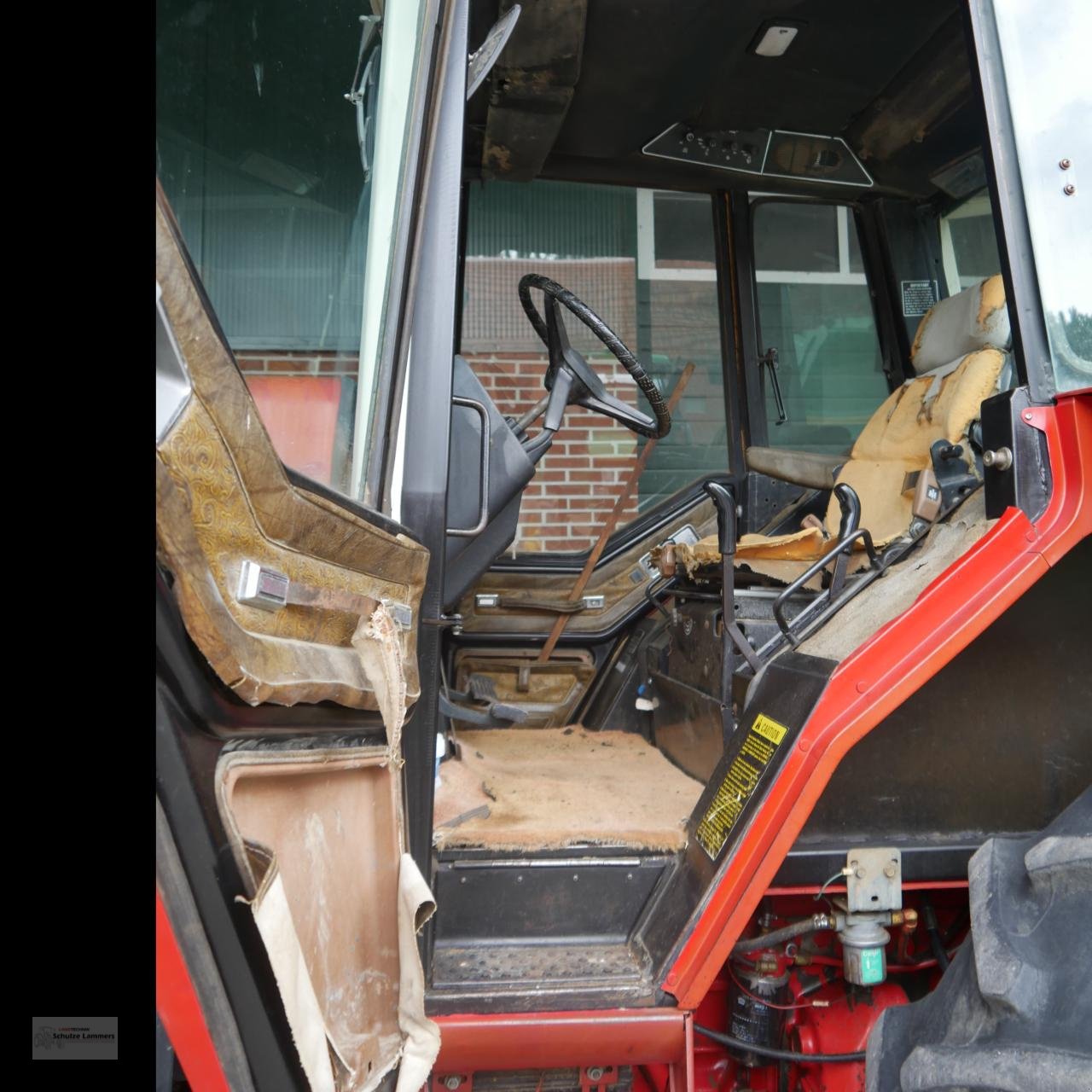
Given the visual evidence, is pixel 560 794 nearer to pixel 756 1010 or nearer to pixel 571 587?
pixel 756 1010

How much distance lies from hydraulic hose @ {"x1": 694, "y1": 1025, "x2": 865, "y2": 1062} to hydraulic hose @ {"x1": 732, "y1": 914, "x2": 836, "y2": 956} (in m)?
0.14

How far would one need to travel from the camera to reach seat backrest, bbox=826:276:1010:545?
2414 mm

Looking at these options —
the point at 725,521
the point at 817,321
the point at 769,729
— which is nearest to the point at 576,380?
the point at 725,521

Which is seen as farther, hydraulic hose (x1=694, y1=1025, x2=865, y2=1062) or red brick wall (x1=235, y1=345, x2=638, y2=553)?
red brick wall (x1=235, y1=345, x2=638, y2=553)

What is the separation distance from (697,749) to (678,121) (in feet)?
5.76

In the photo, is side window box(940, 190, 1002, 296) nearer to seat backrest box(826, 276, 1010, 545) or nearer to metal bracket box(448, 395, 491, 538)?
seat backrest box(826, 276, 1010, 545)

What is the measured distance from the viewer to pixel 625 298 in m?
3.05

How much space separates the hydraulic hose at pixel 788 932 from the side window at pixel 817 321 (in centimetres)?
171

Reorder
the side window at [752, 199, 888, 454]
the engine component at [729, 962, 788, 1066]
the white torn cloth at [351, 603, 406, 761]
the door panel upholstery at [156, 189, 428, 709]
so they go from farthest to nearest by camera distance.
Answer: the side window at [752, 199, 888, 454] < the engine component at [729, 962, 788, 1066] < the white torn cloth at [351, 603, 406, 761] < the door panel upholstery at [156, 189, 428, 709]

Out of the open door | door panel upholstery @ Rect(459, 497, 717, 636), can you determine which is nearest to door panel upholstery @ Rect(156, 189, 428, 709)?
the open door

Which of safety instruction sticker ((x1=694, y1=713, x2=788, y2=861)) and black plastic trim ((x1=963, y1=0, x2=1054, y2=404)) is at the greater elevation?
black plastic trim ((x1=963, y1=0, x2=1054, y2=404))

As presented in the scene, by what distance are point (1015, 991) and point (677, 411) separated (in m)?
2.10
